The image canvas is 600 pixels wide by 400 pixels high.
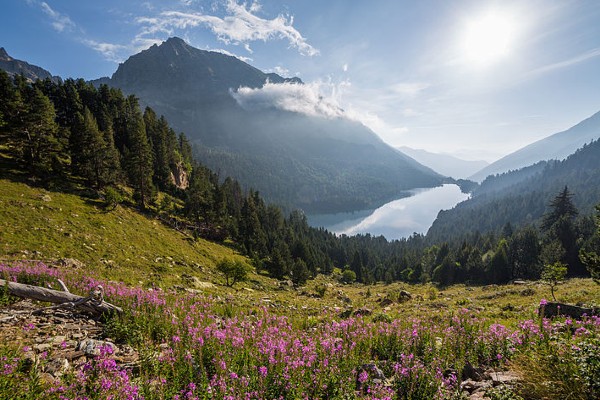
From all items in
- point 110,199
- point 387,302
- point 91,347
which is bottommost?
point 387,302

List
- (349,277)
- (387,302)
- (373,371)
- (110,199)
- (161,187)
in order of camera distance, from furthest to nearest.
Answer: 1. (349,277)
2. (161,187)
3. (110,199)
4. (387,302)
5. (373,371)

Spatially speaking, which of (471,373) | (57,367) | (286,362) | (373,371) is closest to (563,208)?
(471,373)

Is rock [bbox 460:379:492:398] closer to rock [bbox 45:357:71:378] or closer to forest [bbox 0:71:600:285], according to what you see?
rock [bbox 45:357:71:378]

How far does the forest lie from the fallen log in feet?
78.4

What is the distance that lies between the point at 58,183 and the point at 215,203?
109 ft

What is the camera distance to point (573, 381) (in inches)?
174

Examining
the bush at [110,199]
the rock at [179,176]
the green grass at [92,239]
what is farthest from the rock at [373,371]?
the rock at [179,176]

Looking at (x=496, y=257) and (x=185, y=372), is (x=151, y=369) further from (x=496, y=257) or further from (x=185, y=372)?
(x=496, y=257)

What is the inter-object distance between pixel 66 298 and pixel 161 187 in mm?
71369

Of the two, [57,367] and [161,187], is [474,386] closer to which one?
[57,367]

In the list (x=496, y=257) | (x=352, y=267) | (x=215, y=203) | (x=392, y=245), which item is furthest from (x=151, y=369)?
(x=392, y=245)

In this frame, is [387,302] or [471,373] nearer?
[471,373]

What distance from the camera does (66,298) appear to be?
8.82m

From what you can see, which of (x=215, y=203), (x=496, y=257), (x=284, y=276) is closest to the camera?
(x=284, y=276)
